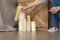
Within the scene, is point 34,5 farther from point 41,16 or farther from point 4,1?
point 4,1

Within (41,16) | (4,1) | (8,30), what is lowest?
(8,30)

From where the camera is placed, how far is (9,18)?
7.47 ft

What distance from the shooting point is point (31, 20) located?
2285 mm

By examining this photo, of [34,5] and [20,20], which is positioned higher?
[34,5]

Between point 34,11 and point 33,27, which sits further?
point 34,11

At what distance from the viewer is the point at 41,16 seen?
7.53 feet

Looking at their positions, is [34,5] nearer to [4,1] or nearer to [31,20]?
[31,20]

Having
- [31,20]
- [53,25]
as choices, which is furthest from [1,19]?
[53,25]

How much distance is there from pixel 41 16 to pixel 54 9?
26cm

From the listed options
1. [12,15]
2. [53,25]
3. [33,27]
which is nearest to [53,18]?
[53,25]

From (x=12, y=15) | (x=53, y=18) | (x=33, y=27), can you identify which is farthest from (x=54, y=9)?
(x=12, y=15)

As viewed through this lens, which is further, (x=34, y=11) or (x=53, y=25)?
(x=34, y=11)

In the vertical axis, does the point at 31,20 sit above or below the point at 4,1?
below

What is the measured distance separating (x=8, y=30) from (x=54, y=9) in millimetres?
560
